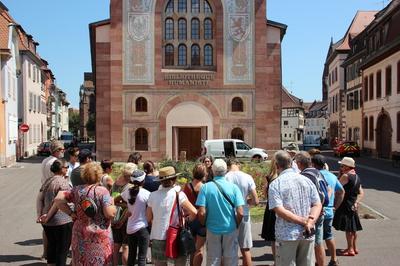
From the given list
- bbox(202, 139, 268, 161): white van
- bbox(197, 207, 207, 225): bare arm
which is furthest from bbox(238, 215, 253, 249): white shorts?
bbox(202, 139, 268, 161): white van

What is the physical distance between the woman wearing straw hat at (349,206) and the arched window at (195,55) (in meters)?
25.5

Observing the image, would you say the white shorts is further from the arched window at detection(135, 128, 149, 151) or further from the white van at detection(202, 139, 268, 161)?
the arched window at detection(135, 128, 149, 151)

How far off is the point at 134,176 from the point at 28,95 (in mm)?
43074

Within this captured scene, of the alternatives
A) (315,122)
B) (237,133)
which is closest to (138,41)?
(237,133)

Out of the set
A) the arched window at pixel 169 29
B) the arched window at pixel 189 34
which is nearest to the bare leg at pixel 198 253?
the arched window at pixel 189 34

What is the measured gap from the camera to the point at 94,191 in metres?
6.12

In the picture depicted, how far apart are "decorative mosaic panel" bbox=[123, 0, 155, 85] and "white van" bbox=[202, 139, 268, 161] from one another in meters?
5.52

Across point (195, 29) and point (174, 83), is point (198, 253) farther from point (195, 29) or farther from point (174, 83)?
point (195, 29)

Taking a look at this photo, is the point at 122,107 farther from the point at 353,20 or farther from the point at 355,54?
the point at 353,20

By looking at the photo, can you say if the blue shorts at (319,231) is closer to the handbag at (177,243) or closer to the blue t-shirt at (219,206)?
the blue t-shirt at (219,206)

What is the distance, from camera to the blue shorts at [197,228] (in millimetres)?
7629

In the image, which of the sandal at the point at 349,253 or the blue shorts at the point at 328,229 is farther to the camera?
the sandal at the point at 349,253

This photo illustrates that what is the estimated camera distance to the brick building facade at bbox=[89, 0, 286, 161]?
3338 centimetres

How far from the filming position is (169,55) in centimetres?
3412
